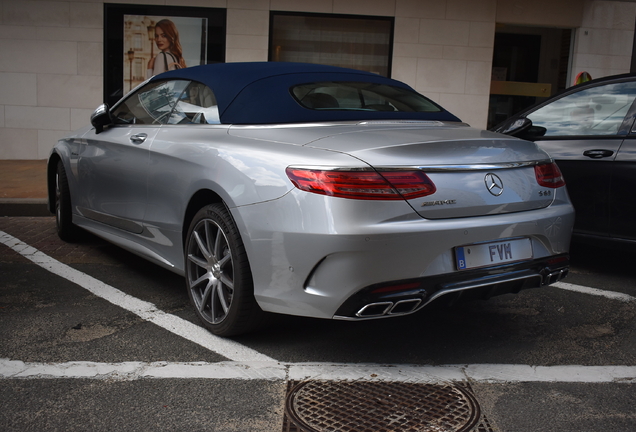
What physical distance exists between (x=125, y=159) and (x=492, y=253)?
2503mm

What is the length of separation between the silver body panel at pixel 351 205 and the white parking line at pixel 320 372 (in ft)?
1.01

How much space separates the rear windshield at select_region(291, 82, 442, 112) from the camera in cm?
381

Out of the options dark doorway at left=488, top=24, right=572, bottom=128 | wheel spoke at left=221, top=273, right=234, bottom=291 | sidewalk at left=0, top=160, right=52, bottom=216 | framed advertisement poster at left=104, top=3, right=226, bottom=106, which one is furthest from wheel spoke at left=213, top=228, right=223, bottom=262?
dark doorway at left=488, top=24, right=572, bottom=128

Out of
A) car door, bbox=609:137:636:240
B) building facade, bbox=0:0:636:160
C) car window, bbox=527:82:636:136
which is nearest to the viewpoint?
car door, bbox=609:137:636:240

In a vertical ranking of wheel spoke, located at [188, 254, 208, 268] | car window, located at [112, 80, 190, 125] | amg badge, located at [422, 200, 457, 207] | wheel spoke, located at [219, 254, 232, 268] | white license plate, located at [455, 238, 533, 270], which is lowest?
wheel spoke, located at [188, 254, 208, 268]

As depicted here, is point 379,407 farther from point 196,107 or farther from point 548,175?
point 196,107

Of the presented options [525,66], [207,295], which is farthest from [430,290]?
[525,66]

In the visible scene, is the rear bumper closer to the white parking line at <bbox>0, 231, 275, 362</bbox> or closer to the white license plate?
the white license plate

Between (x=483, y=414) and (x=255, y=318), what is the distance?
3.98 feet

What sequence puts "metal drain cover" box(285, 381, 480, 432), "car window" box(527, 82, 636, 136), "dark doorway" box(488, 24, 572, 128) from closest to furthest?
"metal drain cover" box(285, 381, 480, 432) → "car window" box(527, 82, 636, 136) → "dark doorway" box(488, 24, 572, 128)

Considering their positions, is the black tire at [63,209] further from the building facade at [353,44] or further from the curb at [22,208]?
the building facade at [353,44]

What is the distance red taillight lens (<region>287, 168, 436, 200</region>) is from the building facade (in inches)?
353

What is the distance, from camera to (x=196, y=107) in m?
4.06

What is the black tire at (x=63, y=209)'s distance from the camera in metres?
5.57
